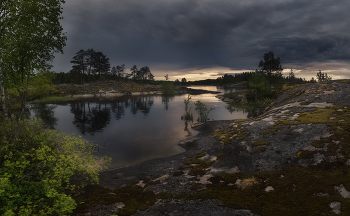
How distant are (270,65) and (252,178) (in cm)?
7396

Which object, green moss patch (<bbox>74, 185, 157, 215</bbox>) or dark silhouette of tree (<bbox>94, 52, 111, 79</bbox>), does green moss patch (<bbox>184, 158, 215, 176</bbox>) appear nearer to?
green moss patch (<bbox>74, 185, 157, 215</bbox>)

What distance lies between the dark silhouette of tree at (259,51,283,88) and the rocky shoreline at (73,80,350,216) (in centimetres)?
5616

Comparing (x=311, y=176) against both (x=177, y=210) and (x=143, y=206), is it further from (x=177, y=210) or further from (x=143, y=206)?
(x=143, y=206)

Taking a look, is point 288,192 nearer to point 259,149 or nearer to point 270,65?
point 259,149

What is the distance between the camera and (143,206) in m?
10.5

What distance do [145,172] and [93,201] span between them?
7.10 metres

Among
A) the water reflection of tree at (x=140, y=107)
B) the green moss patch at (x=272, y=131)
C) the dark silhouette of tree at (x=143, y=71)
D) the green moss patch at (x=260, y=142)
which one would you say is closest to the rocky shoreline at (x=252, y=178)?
the green moss patch at (x=260, y=142)

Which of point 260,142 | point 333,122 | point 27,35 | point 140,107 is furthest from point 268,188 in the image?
point 140,107

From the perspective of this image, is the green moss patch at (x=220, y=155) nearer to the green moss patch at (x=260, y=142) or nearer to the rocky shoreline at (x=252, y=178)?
the rocky shoreline at (x=252, y=178)

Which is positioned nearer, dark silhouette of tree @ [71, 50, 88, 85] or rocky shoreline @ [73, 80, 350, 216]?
rocky shoreline @ [73, 80, 350, 216]

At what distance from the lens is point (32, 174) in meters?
9.59

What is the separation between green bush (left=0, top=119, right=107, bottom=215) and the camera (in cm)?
752

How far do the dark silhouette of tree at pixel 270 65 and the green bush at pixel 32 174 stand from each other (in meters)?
80.7

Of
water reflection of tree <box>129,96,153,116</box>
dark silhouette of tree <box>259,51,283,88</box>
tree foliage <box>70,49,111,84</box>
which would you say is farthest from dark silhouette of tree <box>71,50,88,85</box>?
dark silhouette of tree <box>259,51,283,88</box>
